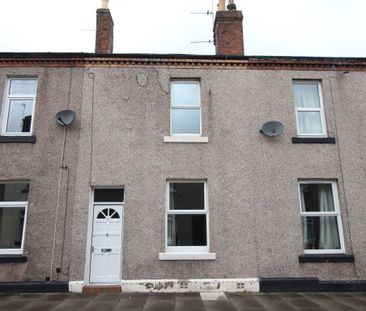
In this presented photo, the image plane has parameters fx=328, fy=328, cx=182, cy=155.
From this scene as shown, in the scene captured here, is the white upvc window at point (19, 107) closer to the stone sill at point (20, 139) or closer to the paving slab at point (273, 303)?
the stone sill at point (20, 139)

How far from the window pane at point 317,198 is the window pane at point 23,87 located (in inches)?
316

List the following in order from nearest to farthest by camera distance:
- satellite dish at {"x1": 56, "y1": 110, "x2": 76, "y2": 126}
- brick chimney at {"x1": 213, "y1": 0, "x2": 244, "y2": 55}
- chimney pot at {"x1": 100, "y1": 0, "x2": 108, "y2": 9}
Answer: satellite dish at {"x1": 56, "y1": 110, "x2": 76, "y2": 126} → brick chimney at {"x1": 213, "y1": 0, "x2": 244, "y2": 55} → chimney pot at {"x1": 100, "y1": 0, "x2": 108, "y2": 9}

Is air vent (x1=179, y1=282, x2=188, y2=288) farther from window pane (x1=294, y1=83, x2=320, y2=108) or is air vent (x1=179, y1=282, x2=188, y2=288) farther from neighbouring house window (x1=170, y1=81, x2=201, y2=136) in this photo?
window pane (x1=294, y1=83, x2=320, y2=108)

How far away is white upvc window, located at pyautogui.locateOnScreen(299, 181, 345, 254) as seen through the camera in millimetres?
8602

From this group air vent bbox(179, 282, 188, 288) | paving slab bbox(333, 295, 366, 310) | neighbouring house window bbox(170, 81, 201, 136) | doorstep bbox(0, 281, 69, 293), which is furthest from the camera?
neighbouring house window bbox(170, 81, 201, 136)

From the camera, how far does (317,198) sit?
29.1ft

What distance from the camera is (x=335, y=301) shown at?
7.19m

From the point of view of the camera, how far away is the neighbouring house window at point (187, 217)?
8484mm

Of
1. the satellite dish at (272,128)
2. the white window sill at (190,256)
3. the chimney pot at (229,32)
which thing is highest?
the chimney pot at (229,32)

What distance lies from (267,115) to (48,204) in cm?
634

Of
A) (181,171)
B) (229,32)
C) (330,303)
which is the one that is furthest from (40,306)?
(229,32)

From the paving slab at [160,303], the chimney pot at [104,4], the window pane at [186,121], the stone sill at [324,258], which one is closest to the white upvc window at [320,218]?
the stone sill at [324,258]

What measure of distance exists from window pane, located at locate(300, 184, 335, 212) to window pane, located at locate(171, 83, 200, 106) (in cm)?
385

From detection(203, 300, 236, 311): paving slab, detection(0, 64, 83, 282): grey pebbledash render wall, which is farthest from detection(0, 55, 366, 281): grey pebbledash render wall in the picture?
detection(203, 300, 236, 311): paving slab
